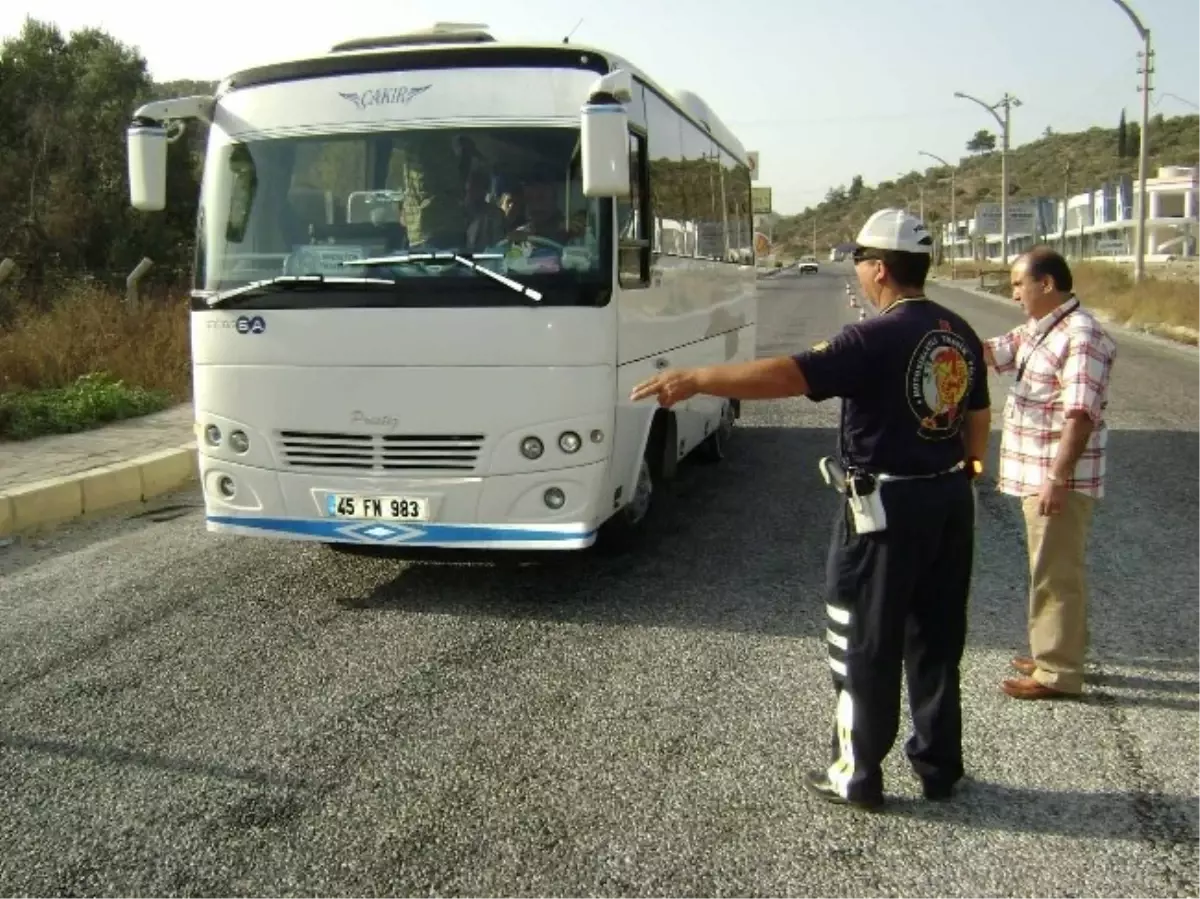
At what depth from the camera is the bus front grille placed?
6.06 meters

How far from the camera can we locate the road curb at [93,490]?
8.26 metres

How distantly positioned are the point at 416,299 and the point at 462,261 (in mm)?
304

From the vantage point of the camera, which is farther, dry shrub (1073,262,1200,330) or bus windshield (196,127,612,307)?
dry shrub (1073,262,1200,330)

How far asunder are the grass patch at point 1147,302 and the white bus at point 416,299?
21772 millimetres

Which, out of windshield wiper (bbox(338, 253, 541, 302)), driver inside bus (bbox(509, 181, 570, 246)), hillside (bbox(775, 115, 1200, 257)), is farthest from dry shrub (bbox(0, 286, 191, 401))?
hillside (bbox(775, 115, 1200, 257))

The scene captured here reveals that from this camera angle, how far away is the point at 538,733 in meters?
4.58

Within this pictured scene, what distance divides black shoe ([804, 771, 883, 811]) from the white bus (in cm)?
228

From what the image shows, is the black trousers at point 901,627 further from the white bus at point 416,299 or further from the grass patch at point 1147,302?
the grass patch at point 1147,302

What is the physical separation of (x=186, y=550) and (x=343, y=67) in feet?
10.9

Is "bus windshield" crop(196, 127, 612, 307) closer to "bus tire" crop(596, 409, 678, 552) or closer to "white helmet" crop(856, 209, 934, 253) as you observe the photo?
"bus tire" crop(596, 409, 678, 552)

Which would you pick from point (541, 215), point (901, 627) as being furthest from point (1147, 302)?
point (901, 627)

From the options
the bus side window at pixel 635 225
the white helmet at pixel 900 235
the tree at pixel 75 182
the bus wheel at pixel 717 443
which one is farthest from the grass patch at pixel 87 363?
the white helmet at pixel 900 235

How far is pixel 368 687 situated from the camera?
16.8ft

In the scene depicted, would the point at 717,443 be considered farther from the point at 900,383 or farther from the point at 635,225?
the point at 900,383
